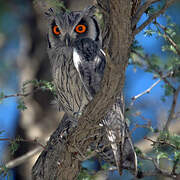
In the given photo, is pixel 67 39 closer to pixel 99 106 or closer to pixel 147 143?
pixel 99 106

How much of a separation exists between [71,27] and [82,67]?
34 cm

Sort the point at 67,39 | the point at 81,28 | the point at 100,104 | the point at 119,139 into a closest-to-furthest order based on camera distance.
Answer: the point at 100,104, the point at 119,139, the point at 67,39, the point at 81,28

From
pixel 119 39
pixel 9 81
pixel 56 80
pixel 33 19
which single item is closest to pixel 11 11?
pixel 33 19

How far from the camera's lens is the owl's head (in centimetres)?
244

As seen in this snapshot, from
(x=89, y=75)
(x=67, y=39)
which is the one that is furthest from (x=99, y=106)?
(x=67, y=39)

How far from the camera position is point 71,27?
2.44 metres

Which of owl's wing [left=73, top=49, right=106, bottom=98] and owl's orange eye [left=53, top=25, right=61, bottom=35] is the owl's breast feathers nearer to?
owl's wing [left=73, top=49, right=106, bottom=98]

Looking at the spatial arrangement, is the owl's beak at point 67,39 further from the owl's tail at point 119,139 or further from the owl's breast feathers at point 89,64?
the owl's tail at point 119,139

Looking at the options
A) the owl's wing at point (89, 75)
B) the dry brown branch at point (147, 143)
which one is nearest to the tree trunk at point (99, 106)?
the owl's wing at point (89, 75)

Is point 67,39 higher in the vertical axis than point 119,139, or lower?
higher

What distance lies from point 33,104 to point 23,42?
1.41m

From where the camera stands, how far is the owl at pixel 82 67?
2.33 m

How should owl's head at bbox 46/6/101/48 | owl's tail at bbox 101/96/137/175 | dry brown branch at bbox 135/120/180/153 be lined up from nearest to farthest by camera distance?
owl's tail at bbox 101/96/137/175
owl's head at bbox 46/6/101/48
dry brown branch at bbox 135/120/180/153

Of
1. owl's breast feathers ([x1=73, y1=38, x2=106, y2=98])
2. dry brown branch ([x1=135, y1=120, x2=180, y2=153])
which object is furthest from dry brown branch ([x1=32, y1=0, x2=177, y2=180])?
dry brown branch ([x1=135, y1=120, x2=180, y2=153])
